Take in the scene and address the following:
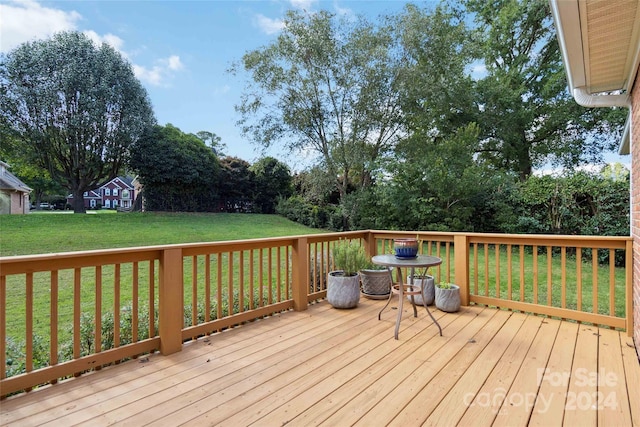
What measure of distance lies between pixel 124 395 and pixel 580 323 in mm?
4094

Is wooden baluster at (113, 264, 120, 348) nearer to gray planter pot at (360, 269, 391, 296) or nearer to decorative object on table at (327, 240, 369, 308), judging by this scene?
decorative object on table at (327, 240, 369, 308)

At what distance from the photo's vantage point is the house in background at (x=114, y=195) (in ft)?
49.4

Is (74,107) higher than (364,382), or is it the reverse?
(74,107)

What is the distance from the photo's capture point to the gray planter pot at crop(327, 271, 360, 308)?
3.88 meters

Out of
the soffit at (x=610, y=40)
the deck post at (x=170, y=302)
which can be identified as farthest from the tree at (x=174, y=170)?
the soffit at (x=610, y=40)

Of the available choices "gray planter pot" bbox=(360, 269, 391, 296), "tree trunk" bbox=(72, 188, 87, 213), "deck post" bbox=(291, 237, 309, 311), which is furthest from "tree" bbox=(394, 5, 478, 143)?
"tree trunk" bbox=(72, 188, 87, 213)

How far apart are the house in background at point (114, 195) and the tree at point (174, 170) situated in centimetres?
215

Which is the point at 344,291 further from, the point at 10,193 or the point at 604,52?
the point at 10,193

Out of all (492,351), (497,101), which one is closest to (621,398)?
(492,351)

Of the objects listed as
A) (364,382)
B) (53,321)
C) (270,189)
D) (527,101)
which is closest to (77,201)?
(270,189)

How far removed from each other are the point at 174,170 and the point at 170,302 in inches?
481

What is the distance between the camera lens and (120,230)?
9898 mm

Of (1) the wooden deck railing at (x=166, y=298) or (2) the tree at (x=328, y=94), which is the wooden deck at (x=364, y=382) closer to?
(1) the wooden deck railing at (x=166, y=298)

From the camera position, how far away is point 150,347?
2.61 meters
